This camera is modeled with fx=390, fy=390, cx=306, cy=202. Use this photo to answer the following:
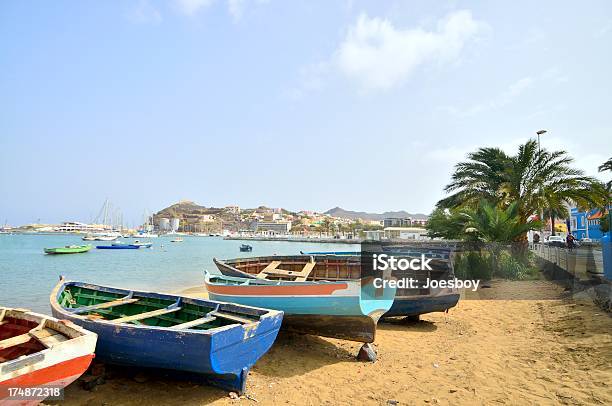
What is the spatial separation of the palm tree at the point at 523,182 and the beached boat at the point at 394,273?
9.45 meters

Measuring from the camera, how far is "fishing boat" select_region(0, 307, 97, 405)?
3.94 metres

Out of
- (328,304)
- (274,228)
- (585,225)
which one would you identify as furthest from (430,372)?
(274,228)

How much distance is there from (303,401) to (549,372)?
157 inches

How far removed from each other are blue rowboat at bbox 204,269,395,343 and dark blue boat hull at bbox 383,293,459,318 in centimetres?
195

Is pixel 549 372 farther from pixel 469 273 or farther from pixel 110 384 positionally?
pixel 469 273

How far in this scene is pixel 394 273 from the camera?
976 centimetres

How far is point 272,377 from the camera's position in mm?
6551

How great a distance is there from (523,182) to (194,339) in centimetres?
1879

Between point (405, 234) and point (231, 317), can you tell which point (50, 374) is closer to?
point (231, 317)

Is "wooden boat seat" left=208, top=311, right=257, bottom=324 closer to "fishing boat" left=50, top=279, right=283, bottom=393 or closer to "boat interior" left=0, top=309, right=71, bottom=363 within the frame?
"fishing boat" left=50, top=279, right=283, bottom=393

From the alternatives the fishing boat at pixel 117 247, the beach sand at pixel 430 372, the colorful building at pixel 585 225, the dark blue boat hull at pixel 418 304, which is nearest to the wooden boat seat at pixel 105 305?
the beach sand at pixel 430 372

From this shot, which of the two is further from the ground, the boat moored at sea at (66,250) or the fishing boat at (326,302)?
the fishing boat at (326,302)

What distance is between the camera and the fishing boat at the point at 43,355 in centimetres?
394

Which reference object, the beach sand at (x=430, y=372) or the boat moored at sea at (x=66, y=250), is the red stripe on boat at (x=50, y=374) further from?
the boat moored at sea at (x=66, y=250)
